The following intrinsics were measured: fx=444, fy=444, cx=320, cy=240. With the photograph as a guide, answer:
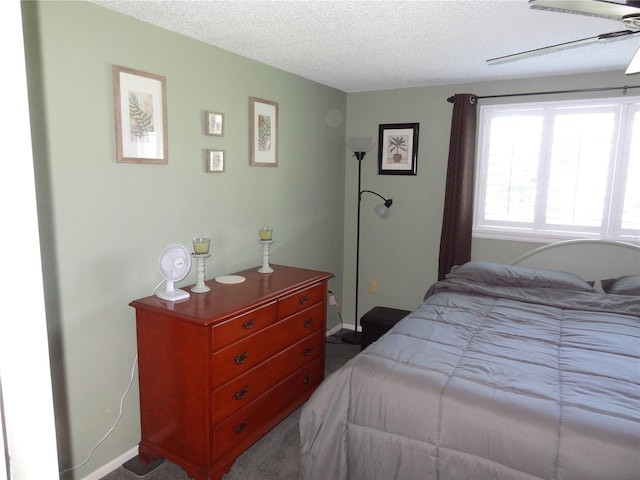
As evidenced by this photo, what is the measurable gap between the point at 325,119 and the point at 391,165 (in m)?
0.77

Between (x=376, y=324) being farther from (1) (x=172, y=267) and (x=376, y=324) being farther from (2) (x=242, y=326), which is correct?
(1) (x=172, y=267)

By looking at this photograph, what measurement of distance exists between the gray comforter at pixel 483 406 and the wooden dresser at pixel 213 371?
1.45 feet

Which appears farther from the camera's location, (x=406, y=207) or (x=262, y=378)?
(x=406, y=207)

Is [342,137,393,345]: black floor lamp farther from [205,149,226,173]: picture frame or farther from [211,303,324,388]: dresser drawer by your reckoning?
[205,149,226,173]: picture frame

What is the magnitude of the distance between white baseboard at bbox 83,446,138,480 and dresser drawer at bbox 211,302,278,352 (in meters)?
0.92

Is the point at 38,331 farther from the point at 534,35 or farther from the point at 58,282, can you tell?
the point at 534,35

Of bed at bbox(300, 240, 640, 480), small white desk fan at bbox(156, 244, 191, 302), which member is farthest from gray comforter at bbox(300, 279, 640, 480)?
small white desk fan at bbox(156, 244, 191, 302)

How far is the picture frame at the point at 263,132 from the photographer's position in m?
3.19

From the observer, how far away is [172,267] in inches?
93.0

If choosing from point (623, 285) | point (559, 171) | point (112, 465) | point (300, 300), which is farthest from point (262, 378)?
point (559, 171)

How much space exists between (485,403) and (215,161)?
2095 millimetres

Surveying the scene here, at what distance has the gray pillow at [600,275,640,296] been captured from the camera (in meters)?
3.01

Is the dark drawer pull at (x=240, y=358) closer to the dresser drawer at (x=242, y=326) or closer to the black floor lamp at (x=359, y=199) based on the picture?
the dresser drawer at (x=242, y=326)

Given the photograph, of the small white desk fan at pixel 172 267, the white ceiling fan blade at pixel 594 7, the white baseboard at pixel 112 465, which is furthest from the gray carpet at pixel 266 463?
the white ceiling fan blade at pixel 594 7
